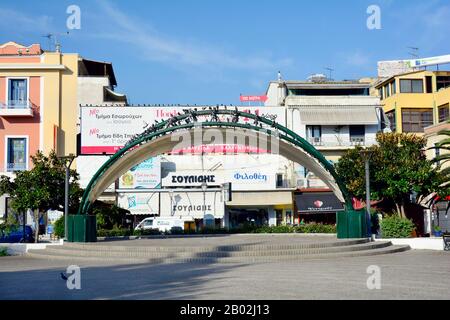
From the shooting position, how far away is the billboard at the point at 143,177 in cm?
4156

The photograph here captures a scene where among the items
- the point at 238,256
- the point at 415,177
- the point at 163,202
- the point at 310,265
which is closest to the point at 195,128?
the point at 238,256

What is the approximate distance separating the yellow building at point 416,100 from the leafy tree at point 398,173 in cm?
1693

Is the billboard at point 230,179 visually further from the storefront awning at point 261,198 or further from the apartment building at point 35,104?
the apartment building at point 35,104

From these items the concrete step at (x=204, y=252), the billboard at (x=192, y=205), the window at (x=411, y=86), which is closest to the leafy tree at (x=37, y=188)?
the concrete step at (x=204, y=252)

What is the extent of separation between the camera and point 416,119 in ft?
160

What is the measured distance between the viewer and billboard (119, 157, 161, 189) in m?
41.6

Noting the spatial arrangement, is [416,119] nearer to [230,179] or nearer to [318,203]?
[318,203]

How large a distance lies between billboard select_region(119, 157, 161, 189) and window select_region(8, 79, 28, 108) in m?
8.95

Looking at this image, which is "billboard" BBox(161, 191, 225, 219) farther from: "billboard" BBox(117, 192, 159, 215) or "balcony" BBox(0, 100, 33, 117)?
"balcony" BBox(0, 100, 33, 117)

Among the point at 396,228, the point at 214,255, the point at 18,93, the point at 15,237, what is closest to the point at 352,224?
the point at 396,228

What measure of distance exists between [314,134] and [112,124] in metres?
15.2

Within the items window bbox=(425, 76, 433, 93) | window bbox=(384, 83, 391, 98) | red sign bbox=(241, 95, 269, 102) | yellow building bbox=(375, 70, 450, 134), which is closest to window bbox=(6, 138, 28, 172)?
red sign bbox=(241, 95, 269, 102)

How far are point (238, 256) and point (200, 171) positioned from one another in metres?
23.5
